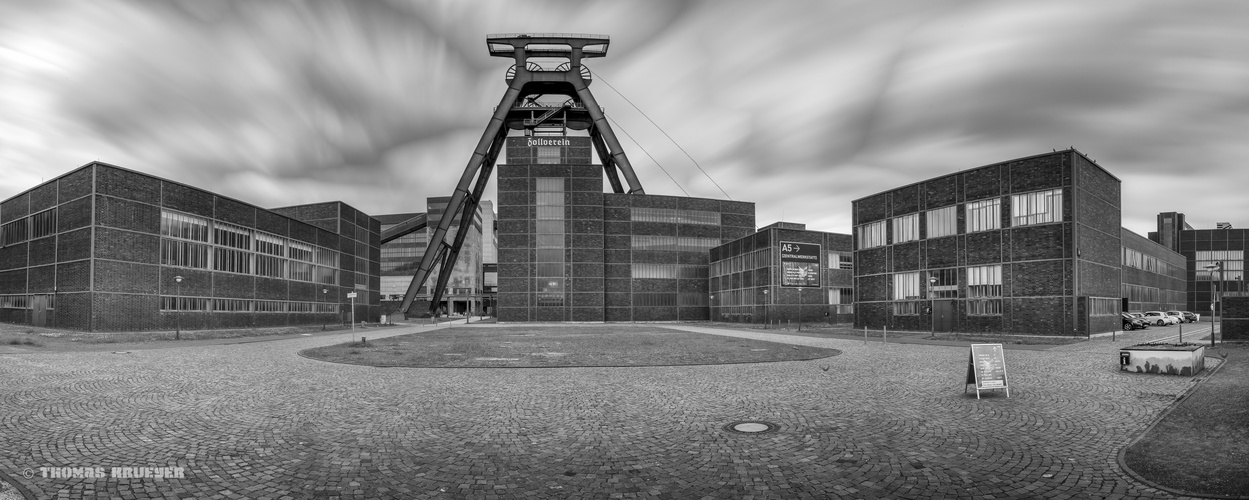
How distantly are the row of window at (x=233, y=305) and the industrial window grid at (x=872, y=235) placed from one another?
52696 millimetres

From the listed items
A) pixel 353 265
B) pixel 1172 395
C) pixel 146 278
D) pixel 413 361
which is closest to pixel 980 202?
pixel 1172 395

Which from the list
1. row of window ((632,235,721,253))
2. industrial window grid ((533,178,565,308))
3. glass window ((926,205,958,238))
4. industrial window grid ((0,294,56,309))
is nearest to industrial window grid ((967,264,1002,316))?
glass window ((926,205,958,238))

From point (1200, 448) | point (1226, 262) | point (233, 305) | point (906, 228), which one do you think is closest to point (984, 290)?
point (906, 228)

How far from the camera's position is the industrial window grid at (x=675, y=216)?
9888 centimetres

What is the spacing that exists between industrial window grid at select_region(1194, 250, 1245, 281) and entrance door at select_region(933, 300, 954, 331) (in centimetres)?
8443

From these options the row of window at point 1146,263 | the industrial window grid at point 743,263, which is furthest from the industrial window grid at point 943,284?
the row of window at point 1146,263

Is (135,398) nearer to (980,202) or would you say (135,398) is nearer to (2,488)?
(2,488)

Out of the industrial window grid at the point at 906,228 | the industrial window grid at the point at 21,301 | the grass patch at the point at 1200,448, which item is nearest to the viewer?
the grass patch at the point at 1200,448

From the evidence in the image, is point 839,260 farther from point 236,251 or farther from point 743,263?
point 236,251

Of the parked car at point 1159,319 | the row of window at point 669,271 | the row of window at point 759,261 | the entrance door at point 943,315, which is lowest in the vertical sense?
the parked car at point 1159,319

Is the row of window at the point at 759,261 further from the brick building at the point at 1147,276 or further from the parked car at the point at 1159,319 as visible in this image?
the parked car at the point at 1159,319

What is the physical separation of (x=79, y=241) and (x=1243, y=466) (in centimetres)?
5573

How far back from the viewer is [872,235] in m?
55.0

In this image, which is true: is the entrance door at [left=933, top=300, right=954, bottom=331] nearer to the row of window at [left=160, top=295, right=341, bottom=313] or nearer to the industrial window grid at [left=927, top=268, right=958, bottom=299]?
the industrial window grid at [left=927, top=268, right=958, bottom=299]
